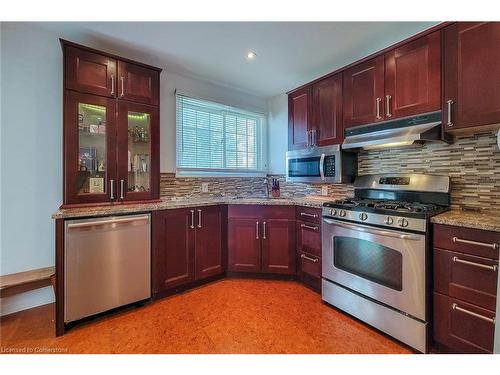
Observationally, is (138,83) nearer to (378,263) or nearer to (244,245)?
(244,245)

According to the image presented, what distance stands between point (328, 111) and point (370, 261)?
5.24 ft

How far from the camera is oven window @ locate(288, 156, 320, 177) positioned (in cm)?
271

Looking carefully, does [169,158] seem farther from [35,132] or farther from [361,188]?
[361,188]

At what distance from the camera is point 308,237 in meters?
2.50

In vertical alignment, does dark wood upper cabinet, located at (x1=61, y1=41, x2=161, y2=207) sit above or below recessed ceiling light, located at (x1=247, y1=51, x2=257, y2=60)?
below

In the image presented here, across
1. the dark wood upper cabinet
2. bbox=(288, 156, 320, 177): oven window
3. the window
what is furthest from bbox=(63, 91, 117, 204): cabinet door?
bbox=(288, 156, 320, 177): oven window

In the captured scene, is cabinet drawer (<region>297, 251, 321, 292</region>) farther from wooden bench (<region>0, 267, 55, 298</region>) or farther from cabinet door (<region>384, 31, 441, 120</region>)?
wooden bench (<region>0, 267, 55, 298</region>)

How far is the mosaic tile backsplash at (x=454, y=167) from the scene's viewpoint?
1745 mm

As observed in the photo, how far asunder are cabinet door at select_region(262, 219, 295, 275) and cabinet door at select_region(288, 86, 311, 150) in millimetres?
1014

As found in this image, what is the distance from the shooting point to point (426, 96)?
5.97 ft

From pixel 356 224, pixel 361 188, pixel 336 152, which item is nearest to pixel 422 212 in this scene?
pixel 356 224

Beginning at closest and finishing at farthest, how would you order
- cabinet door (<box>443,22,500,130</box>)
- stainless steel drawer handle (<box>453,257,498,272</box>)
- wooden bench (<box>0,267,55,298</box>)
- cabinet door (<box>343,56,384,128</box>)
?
stainless steel drawer handle (<box>453,257,498,272</box>) → cabinet door (<box>443,22,500,130</box>) → wooden bench (<box>0,267,55,298</box>) → cabinet door (<box>343,56,384,128</box>)

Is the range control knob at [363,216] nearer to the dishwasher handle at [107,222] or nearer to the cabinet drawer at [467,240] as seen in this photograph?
the cabinet drawer at [467,240]

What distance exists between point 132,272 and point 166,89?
2.04 metres
